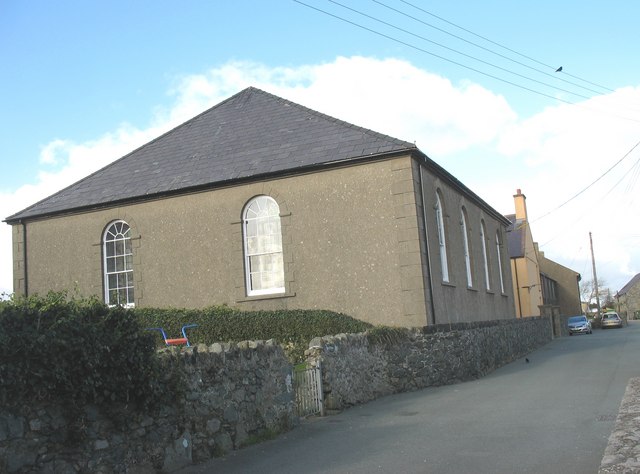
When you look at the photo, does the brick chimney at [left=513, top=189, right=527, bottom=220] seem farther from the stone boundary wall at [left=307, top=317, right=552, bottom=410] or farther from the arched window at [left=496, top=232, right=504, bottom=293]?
the stone boundary wall at [left=307, top=317, right=552, bottom=410]

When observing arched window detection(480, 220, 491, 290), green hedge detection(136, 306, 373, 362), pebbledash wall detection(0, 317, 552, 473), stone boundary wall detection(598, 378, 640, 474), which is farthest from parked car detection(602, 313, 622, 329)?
stone boundary wall detection(598, 378, 640, 474)

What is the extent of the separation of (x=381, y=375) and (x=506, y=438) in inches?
239

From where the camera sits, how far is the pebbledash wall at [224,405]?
6.27 meters

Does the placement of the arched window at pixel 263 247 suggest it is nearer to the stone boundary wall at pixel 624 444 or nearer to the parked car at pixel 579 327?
the stone boundary wall at pixel 624 444

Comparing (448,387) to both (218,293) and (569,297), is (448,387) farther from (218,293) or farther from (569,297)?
(569,297)

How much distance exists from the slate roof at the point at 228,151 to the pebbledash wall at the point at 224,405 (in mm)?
5598

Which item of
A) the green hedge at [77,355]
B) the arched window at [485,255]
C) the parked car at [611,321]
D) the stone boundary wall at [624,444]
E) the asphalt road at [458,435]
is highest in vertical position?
→ the arched window at [485,255]

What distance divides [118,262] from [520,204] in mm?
42552

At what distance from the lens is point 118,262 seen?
20.5 m

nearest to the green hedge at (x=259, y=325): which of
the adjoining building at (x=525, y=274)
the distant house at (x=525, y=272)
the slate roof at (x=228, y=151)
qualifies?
the slate roof at (x=228, y=151)

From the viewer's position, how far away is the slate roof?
1816cm

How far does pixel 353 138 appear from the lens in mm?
18266

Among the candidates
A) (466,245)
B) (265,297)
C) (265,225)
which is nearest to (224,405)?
(265,297)

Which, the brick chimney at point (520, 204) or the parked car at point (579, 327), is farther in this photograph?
the brick chimney at point (520, 204)
